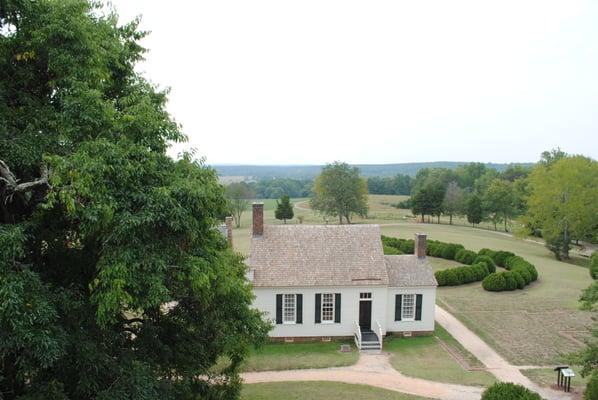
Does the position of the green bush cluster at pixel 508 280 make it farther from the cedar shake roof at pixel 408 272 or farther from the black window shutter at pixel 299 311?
the black window shutter at pixel 299 311

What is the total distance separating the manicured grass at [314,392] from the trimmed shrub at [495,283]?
19452 millimetres

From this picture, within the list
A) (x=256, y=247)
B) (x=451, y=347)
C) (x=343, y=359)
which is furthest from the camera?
(x=256, y=247)

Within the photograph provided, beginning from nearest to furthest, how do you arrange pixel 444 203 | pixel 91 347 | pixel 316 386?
pixel 91 347, pixel 316 386, pixel 444 203

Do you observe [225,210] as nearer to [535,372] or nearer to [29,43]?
[29,43]

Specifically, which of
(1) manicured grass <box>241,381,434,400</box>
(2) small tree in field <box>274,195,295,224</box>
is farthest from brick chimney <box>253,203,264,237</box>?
(2) small tree in field <box>274,195,295,224</box>

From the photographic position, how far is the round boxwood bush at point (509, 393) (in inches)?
554

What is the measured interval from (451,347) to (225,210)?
17.4 m

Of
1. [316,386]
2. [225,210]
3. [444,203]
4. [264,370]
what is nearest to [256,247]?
[264,370]

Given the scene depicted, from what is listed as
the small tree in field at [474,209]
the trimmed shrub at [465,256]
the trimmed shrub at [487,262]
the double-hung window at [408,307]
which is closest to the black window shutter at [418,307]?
the double-hung window at [408,307]

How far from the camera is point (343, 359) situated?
23.0 meters

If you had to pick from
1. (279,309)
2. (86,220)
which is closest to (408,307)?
(279,309)

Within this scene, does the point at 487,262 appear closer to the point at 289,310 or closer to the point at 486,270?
the point at 486,270

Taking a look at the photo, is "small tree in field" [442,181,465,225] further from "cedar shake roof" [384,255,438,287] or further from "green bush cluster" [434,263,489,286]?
"cedar shake roof" [384,255,438,287]

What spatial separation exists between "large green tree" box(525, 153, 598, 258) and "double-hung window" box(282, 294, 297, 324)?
3597 centimetres
